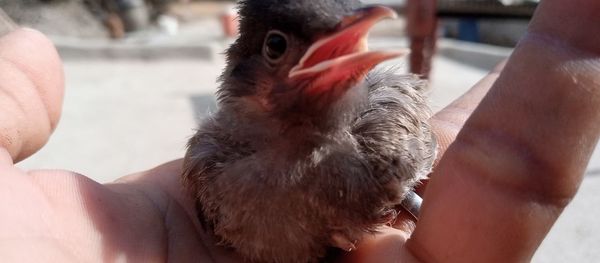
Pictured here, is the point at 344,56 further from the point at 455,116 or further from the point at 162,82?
the point at 162,82

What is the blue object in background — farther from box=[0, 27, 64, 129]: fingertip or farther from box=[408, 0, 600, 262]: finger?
box=[408, 0, 600, 262]: finger

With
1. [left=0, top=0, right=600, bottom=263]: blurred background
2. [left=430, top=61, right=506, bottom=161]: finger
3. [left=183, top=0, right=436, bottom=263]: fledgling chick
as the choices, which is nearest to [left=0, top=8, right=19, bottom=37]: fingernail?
[left=0, top=0, right=600, bottom=263]: blurred background

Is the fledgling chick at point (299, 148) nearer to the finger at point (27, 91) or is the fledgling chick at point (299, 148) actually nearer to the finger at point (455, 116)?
the finger at point (455, 116)

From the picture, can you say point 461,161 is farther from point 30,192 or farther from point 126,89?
point 126,89

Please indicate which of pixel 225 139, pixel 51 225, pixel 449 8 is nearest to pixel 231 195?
pixel 225 139

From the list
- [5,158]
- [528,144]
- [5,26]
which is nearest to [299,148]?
[528,144]

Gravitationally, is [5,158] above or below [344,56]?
below
